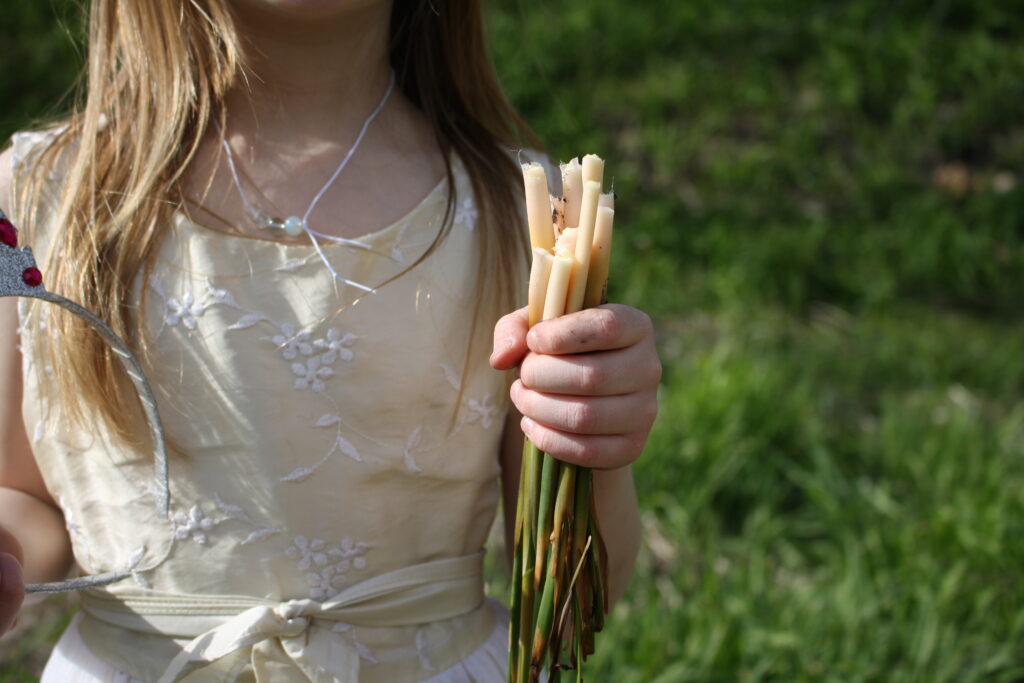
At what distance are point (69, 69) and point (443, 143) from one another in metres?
3.69

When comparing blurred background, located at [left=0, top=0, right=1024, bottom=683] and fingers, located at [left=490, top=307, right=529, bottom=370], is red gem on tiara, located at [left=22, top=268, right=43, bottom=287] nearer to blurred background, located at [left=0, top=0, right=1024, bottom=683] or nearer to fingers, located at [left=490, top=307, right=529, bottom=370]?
fingers, located at [left=490, top=307, right=529, bottom=370]

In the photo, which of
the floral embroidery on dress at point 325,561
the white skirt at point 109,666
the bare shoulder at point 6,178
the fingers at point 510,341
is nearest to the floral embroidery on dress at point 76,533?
the white skirt at point 109,666

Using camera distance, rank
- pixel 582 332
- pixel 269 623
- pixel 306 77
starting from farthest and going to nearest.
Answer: pixel 306 77
pixel 269 623
pixel 582 332

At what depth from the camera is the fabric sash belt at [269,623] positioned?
1.28m

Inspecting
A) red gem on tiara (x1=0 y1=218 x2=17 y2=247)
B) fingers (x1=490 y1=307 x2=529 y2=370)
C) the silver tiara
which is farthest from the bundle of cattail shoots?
red gem on tiara (x1=0 y1=218 x2=17 y2=247)

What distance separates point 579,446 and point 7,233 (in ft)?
1.93

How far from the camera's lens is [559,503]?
1076mm

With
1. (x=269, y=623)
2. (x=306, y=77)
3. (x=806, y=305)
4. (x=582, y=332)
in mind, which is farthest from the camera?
(x=806, y=305)

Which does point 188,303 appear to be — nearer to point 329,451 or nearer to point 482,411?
point 329,451

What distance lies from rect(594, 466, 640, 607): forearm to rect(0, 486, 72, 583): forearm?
2.23 feet

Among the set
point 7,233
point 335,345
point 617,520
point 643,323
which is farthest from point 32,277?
point 617,520

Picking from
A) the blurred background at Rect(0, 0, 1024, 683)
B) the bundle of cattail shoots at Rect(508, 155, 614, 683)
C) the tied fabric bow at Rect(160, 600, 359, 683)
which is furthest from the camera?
the blurred background at Rect(0, 0, 1024, 683)

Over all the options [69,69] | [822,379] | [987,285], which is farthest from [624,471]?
[69,69]

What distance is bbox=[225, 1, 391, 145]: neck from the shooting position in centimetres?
135
